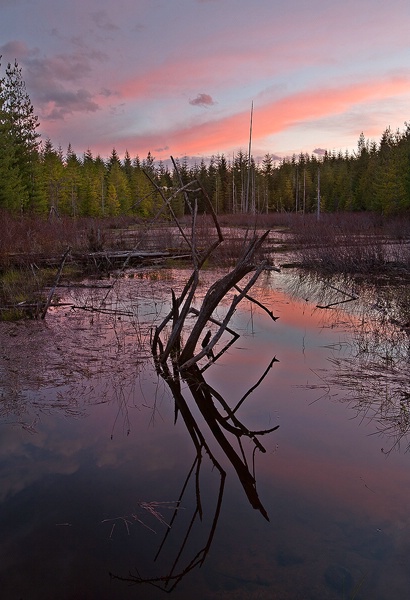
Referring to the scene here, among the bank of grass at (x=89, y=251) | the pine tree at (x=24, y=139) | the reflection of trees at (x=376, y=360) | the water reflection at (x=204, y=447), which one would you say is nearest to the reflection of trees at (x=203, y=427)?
the water reflection at (x=204, y=447)

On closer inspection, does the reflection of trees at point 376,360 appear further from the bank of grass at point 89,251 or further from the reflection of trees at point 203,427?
the bank of grass at point 89,251

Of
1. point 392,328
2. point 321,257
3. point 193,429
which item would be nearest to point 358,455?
point 193,429

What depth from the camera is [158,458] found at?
4230 millimetres

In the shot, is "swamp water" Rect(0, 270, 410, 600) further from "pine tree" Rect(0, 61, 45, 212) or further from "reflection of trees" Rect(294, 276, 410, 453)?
"pine tree" Rect(0, 61, 45, 212)

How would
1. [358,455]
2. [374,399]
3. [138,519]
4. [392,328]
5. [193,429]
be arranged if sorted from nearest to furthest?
[138,519] → [358,455] → [193,429] → [374,399] → [392,328]

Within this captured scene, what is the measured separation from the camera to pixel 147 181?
69.2 m

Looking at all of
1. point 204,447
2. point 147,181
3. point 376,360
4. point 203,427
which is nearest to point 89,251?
point 376,360

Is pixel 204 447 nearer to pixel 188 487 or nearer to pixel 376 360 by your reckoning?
pixel 188 487

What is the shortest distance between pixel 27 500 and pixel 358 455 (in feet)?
9.27

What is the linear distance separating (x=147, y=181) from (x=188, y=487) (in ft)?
225

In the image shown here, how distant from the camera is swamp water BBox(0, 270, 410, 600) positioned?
282 cm

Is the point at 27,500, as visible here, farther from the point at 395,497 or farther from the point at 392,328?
the point at 392,328

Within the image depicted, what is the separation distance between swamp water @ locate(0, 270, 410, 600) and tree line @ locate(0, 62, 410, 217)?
26.1 ft

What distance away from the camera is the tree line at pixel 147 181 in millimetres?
33969
